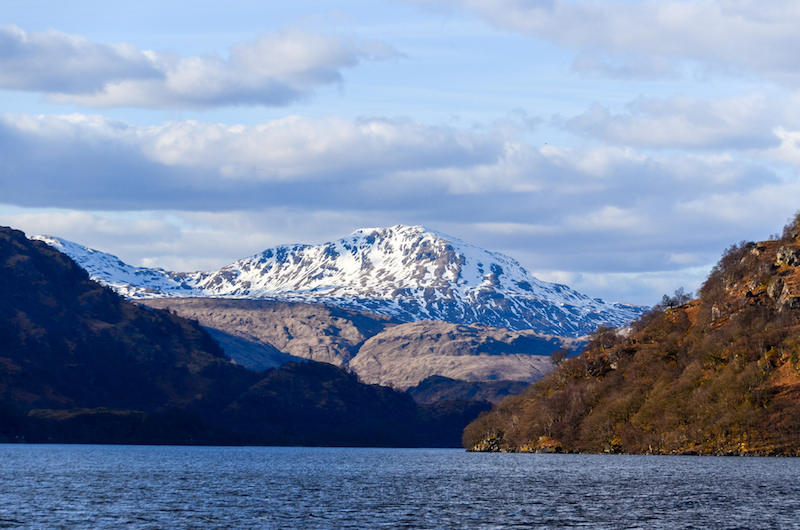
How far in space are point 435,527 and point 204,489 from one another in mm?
58460

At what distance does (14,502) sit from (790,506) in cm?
8462

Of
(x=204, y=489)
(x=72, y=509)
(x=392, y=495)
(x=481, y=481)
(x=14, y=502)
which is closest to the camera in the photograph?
(x=72, y=509)

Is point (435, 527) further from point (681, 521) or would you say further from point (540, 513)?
point (681, 521)

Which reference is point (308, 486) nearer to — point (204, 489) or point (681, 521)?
point (204, 489)

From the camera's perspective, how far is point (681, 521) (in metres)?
92.9

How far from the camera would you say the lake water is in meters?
93.8

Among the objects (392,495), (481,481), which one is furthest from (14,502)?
(481,481)

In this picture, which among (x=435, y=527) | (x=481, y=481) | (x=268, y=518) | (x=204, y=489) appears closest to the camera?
(x=435, y=527)

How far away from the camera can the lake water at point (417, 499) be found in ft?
308

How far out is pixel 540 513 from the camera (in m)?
101

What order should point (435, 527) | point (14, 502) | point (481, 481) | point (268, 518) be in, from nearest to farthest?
point (435, 527) → point (268, 518) → point (14, 502) → point (481, 481)

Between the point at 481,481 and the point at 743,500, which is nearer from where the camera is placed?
the point at 743,500

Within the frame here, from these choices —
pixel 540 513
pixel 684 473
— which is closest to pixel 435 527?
pixel 540 513

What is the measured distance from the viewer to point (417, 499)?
120m
